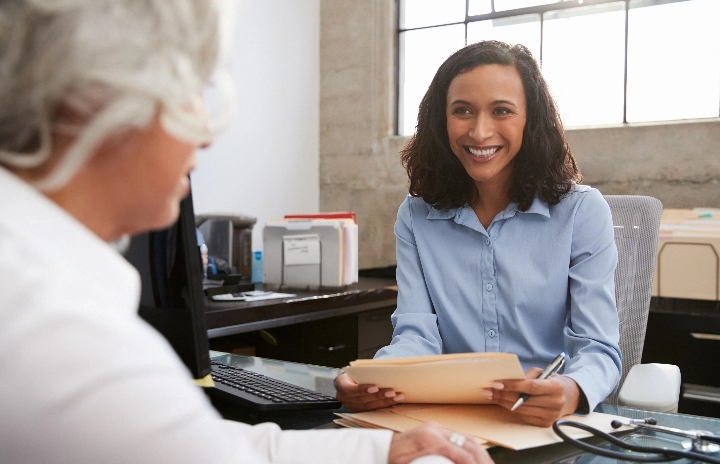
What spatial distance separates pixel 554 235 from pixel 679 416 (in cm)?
58

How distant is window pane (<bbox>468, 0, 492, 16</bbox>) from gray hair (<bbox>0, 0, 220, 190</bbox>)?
3.73 metres

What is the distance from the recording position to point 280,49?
410 cm

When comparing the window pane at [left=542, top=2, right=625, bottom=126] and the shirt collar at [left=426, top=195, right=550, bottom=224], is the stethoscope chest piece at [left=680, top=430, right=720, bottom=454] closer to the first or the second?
the shirt collar at [left=426, top=195, right=550, bottom=224]

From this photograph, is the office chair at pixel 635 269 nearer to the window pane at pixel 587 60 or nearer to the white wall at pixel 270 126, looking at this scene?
the window pane at pixel 587 60

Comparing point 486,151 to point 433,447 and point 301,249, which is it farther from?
point 301,249

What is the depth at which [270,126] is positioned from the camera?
13.3 feet

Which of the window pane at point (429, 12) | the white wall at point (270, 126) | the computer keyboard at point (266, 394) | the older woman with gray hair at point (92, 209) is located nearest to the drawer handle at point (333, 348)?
the white wall at point (270, 126)

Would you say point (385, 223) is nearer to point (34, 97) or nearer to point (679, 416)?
point (679, 416)

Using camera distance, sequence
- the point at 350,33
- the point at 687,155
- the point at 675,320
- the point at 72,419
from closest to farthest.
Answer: the point at 72,419 < the point at 675,320 < the point at 687,155 < the point at 350,33

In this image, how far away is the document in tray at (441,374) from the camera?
0.95 m

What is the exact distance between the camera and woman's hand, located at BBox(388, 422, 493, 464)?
2.48 ft

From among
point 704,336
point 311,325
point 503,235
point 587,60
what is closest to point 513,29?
point 587,60

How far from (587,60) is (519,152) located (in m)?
2.19

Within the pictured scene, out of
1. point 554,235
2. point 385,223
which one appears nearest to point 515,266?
point 554,235
